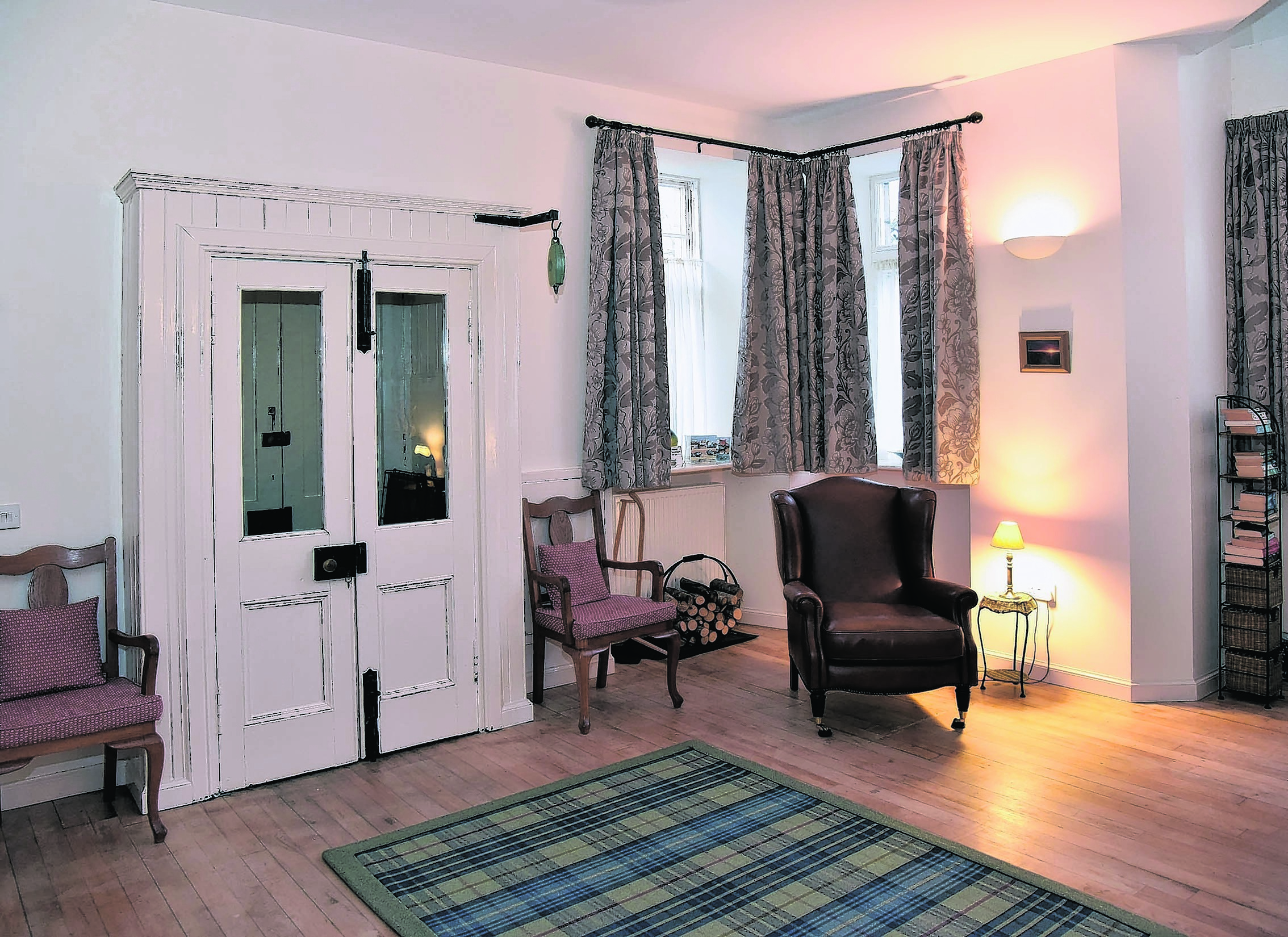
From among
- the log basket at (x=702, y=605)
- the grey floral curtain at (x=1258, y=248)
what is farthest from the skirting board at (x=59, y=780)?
the grey floral curtain at (x=1258, y=248)

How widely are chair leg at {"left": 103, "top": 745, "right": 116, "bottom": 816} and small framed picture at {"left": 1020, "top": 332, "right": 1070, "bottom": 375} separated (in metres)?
4.47

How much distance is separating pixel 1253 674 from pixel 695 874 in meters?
3.13

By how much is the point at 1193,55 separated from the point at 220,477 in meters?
4.84

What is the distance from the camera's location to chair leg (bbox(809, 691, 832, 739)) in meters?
4.17

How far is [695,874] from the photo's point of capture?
3006 mm

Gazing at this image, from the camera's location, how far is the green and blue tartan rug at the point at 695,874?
2.71 meters

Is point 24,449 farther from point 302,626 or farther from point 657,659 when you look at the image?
point 657,659

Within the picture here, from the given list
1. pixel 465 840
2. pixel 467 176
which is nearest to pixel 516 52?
pixel 467 176

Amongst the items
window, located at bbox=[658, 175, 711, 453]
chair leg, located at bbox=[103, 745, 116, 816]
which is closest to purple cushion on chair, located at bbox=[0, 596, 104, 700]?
chair leg, located at bbox=[103, 745, 116, 816]

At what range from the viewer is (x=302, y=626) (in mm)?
3883

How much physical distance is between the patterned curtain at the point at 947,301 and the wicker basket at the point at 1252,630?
1346 mm

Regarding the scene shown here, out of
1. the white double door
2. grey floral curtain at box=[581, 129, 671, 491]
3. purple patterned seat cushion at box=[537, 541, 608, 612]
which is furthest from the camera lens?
grey floral curtain at box=[581, 129, 671, 491]

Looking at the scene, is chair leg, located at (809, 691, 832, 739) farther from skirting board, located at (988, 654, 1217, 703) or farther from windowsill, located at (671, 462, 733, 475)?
windowsill, located at (671, 462, 733, 475)

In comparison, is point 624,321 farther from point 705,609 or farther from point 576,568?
point 705,609
